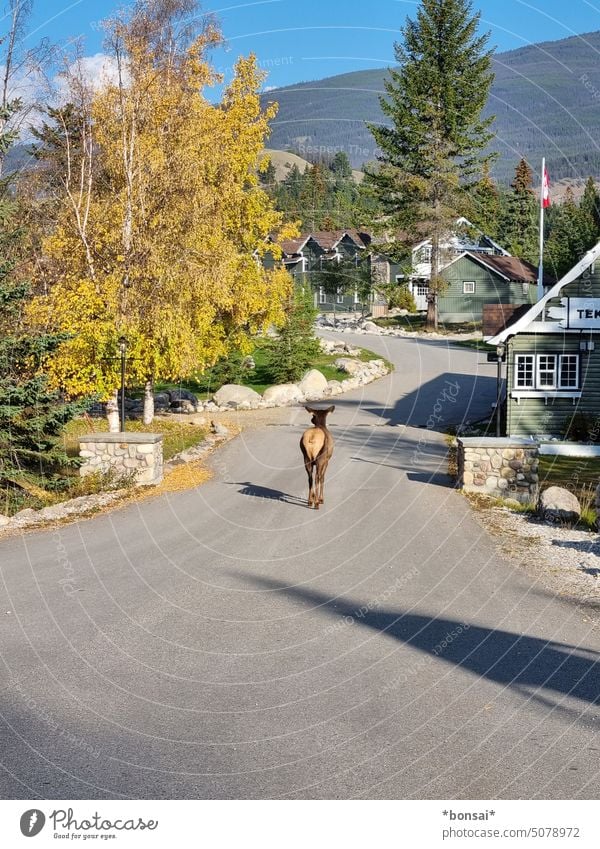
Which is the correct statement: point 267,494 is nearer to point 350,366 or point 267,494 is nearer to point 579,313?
point 579,313

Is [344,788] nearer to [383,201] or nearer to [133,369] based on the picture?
[133,369]

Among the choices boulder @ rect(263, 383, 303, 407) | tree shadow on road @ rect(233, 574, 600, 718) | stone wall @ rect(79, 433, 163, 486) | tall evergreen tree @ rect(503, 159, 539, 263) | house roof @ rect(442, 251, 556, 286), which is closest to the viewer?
tree shadow on road @ rect(233, 574, 600, 718)

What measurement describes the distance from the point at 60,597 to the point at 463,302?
64.1 m

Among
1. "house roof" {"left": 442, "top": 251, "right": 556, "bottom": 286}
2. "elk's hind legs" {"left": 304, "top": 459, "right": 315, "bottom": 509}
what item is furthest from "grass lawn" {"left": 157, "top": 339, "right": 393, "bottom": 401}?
"elk's hind legs" {"left": 304, "top": 459, "right": 315, "bottom": 509}

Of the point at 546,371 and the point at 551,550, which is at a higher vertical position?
the point at 546,371

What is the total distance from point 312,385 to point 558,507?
84.3ft

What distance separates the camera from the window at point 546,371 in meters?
30.9

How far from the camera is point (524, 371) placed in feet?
102

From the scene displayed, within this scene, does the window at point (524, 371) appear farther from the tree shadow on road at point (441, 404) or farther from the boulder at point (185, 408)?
the boulder at point (185, 408)

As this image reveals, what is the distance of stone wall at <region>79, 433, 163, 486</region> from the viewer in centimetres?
2042

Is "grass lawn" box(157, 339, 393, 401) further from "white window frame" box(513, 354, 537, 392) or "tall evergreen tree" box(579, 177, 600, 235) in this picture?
"tall evergreen tree" box(579, 177, 600, 235)

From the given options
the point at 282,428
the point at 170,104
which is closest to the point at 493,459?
the point at 282,428

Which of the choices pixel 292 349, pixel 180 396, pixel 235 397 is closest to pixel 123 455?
pixel 235 397

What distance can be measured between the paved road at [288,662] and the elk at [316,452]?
1.41 ft
